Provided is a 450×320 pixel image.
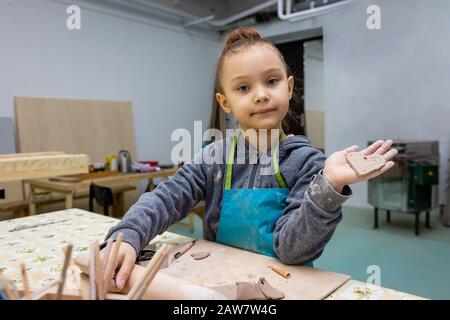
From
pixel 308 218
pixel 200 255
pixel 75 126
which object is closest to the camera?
pixel 308 218

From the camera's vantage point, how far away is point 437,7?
389 centimetres

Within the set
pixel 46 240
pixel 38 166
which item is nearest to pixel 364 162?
pixel 46 240

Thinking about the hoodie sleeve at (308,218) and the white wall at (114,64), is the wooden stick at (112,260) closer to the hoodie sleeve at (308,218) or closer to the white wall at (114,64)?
the hoodie sleeve at (308,218)

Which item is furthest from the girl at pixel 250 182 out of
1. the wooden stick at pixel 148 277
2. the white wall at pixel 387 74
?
the white wall at pixel 387 74

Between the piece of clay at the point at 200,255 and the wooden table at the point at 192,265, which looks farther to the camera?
the piece of clay at the point at 200,255

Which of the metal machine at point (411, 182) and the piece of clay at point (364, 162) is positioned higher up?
the piece of clay at point (364, 162)

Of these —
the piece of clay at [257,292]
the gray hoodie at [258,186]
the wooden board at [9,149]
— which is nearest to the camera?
the piece of clay at [257,292]

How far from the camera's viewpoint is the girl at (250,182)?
814 millimetres

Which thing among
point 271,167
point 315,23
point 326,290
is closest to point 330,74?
point 315,23

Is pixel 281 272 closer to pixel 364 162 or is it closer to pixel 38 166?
pixel 364 162

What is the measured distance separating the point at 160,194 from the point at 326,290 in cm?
51

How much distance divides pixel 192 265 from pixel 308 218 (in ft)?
0.96

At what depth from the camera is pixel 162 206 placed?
37.6 inches
